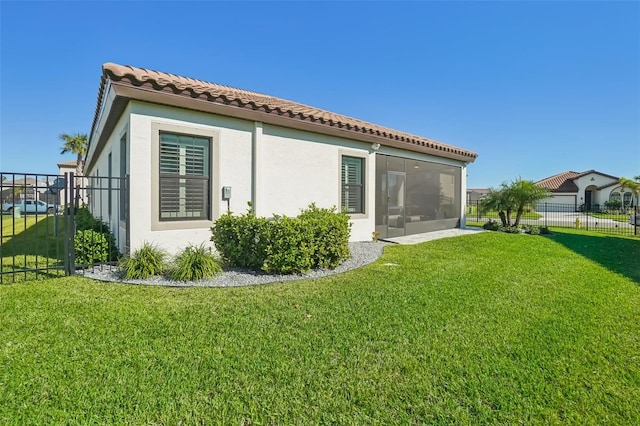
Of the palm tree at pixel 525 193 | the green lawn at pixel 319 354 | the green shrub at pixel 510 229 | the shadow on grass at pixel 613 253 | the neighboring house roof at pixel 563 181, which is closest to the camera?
the green lawn at pixel 319 354

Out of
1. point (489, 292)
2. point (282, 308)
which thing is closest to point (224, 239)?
point (282, 308)

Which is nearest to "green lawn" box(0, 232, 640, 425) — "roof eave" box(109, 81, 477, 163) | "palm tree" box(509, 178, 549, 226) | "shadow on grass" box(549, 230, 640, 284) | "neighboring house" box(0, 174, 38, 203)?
"neighboring house" box(0, 174, 38, 203)

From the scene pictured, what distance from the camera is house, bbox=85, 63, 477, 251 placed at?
6.23 meters

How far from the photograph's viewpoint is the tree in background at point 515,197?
47.0ft

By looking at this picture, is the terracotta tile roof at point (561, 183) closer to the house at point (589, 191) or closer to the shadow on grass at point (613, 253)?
the house at point (589, 191)

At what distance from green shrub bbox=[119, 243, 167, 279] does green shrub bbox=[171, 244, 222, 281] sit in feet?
1.10

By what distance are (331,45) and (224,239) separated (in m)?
11.1

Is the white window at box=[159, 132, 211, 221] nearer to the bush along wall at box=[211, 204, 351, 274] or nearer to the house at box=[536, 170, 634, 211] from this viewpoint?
the bush along wall at box=[211, 204, 351, 274]

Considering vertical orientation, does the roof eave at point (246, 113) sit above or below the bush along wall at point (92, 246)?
above

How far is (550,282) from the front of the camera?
6.06m

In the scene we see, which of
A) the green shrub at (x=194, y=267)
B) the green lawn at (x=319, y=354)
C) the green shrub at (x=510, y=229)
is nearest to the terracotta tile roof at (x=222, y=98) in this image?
the green shrub at (x=194, y=267)

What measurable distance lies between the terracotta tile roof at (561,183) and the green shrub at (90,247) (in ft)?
168

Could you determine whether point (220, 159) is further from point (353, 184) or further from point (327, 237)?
point (353, 184)

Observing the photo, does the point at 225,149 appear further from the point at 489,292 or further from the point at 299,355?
the point at 489,292
